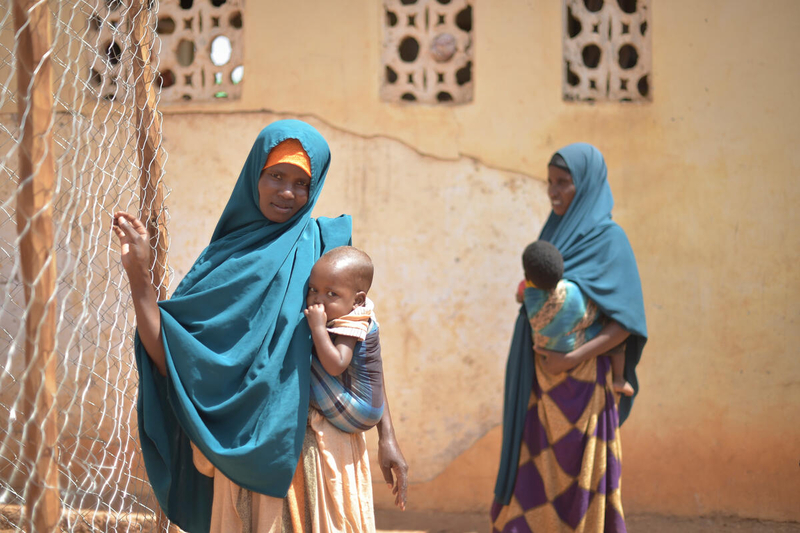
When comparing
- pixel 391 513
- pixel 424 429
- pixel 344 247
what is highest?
pixel 344 247

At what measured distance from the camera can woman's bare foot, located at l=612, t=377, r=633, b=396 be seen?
10.9 feet

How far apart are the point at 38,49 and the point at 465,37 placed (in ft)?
10.8

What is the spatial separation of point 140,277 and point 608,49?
11.9 feet

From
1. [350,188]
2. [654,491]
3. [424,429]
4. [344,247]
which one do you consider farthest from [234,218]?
[654,491]

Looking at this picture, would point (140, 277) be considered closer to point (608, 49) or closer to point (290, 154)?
point (290, 154)

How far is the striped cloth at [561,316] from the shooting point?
126 inches

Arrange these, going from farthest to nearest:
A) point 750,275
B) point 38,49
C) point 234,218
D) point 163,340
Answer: point 750,275 < point 234,218 < point 163,340 < point 38,49

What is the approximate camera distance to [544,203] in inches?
178

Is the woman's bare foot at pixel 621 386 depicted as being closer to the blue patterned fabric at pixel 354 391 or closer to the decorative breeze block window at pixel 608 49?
the blue patterned fabric at pixel 354 391

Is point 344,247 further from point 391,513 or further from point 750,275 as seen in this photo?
point 750,275

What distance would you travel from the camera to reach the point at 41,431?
1685 millimetres

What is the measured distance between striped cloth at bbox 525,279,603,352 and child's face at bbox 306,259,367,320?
1428mm

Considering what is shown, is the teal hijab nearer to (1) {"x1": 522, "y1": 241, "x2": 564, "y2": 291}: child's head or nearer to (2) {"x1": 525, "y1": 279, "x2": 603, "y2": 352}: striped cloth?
(1) {"x1": 522, "y1": 241, "x2": 564, "y2": 291}: child's head

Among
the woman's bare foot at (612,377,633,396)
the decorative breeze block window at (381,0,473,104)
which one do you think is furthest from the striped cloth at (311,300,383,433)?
the decorative breeze block window at (381,0,473,104)
